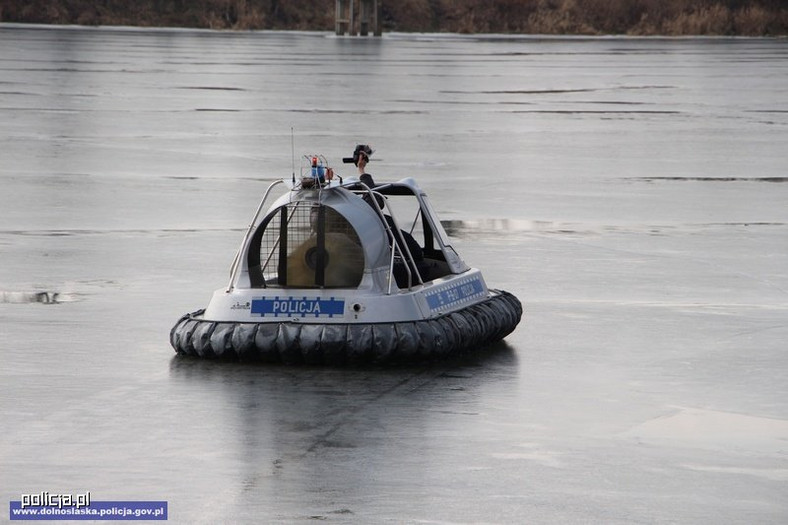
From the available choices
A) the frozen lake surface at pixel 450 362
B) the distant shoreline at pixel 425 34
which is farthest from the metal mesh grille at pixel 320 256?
the distant shoreline at pixel 425 34

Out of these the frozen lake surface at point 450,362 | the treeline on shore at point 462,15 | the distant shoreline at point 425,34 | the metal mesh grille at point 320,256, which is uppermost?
the treeline on shore at point 462,15

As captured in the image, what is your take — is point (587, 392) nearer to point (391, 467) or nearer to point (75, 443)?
point (391, 467)

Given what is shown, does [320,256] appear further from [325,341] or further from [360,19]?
[360,19]

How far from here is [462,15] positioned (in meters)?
101

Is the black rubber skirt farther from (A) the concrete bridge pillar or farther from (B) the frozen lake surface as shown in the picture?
A: (A) the concrete bridge pillar

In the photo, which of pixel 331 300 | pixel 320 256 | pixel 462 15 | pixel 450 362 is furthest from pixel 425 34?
pixel 331 300

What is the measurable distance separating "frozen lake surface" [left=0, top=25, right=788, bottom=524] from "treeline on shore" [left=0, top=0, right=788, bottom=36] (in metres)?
62.7

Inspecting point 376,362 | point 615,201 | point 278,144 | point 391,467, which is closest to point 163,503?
point 391,467

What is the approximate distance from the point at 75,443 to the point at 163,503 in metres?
1.34

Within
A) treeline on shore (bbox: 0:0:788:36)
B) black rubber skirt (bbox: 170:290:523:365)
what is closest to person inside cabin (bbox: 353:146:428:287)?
black rubber skirt (bbox: 170:290:523:365)

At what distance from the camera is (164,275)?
Result: 15.3 metres

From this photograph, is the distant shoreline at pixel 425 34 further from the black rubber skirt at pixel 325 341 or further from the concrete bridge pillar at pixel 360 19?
the black rubber skirt at pixel 325 341

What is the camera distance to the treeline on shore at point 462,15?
96.0 meters

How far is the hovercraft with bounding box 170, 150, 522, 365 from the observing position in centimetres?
1128
